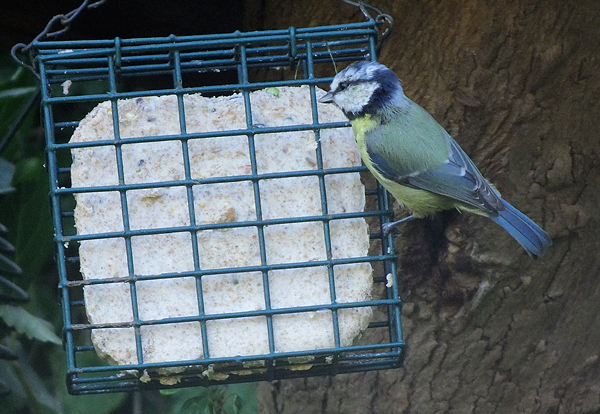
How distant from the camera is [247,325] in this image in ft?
7.39

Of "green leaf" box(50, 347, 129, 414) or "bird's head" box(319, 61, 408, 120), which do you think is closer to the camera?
"bird's head" box(319, 61, 408, 120)

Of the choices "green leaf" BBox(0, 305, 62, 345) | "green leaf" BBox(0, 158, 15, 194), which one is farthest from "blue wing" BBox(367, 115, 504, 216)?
"green leaf" BBox(0, 158, 15, 194)

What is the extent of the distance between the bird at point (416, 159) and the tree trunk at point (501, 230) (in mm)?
131

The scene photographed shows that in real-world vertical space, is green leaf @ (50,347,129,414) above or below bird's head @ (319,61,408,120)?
below

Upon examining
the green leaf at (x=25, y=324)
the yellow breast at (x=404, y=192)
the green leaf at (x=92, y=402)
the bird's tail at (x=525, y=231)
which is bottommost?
the green leaf at (x=92, y=402)

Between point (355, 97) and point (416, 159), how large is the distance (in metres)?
0.30

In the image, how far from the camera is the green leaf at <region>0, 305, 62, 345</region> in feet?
7.77

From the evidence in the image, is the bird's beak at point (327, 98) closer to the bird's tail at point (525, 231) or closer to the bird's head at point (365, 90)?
the bird's head at point (365, 90)

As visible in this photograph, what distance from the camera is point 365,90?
2.45 m

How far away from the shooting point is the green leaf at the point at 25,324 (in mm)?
2369

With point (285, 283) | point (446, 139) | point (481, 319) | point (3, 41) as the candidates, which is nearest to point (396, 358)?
point (285, 283)

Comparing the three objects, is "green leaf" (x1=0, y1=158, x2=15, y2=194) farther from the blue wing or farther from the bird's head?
the blue wing

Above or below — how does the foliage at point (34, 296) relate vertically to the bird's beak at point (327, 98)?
below

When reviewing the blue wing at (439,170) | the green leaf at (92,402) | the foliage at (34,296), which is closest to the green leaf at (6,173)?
the foliage at (34,296)
